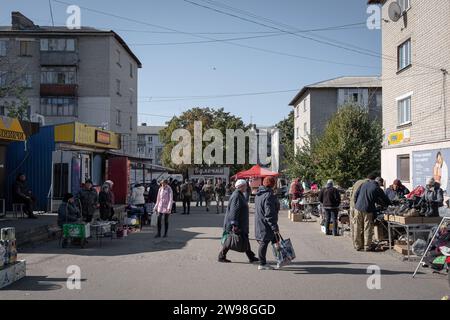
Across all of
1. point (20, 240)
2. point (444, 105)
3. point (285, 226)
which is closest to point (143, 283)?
point (20, 240)

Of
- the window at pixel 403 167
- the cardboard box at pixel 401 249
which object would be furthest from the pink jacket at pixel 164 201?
the window at pixel 403 167

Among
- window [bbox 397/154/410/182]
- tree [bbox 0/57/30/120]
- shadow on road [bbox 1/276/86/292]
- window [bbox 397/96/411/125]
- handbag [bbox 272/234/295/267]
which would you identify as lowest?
shadow on road [bbox 1/276/86/292]

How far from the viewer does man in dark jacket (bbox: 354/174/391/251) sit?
445 inches

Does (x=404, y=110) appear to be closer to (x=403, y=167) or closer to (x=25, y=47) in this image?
(x=403, y=167)

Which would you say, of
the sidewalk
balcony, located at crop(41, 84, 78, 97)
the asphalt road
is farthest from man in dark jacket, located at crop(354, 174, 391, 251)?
balcony, located at crop(41, 84, 78, 97)

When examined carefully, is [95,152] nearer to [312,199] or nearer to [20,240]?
[312,199]

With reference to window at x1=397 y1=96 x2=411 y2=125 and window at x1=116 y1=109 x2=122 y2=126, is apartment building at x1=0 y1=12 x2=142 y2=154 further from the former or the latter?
window at x1=397 y1=96 x2=411 y2=125

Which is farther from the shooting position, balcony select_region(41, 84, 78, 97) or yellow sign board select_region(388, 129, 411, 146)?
balcony select_region(41, 84, 78, 97)

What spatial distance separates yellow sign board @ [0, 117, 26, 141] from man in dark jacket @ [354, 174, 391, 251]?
34.9 ft

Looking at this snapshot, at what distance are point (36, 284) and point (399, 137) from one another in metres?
17.2

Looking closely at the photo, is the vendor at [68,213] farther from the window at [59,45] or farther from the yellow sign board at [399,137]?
the window at [59,45]

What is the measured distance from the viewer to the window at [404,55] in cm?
2034

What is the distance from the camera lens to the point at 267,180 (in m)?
9.19

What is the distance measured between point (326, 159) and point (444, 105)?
1044cm
